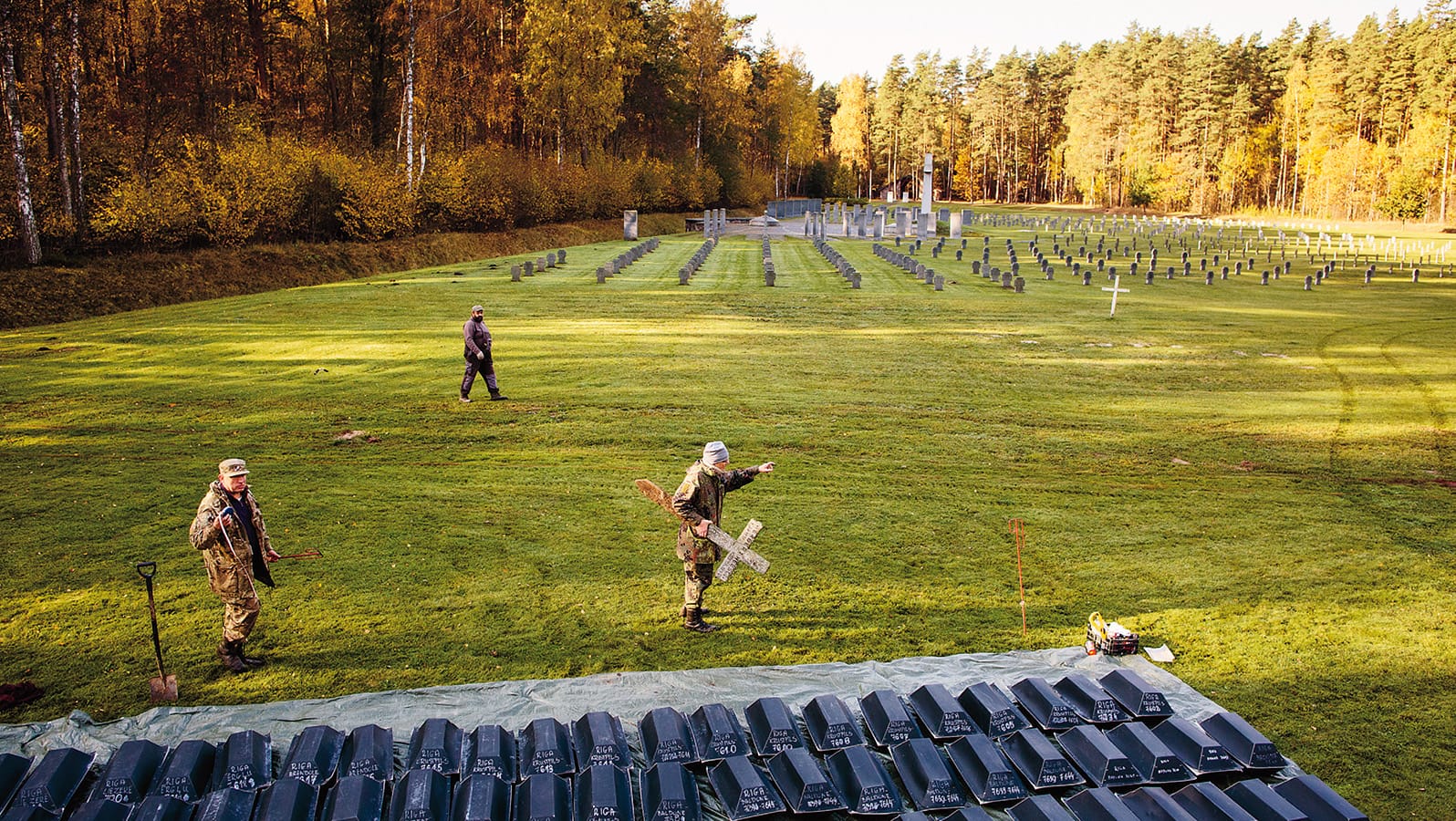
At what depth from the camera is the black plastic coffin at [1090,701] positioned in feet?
22.7

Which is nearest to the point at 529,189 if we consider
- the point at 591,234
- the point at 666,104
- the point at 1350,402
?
the point at 591,234

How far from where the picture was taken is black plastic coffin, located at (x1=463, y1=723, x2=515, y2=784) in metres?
6.13

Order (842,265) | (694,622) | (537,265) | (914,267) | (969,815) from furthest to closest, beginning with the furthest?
(914,267) → (842,265) → (537,265) → (694,622) → (969,815)

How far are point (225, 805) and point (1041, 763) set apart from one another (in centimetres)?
539

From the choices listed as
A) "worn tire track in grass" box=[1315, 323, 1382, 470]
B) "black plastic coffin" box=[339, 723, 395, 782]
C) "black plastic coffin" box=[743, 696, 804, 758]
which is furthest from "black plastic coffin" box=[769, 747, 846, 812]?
"worn tire track in grass" box=[1315, 323, 1382, 470]

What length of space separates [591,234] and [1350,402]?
4757cm

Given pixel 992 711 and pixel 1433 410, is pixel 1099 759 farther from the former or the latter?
pixel 1433 410

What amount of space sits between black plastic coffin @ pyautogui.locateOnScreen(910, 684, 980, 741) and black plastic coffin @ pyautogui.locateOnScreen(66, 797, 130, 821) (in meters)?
4.73

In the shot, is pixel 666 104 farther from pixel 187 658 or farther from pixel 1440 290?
pixel 187 658

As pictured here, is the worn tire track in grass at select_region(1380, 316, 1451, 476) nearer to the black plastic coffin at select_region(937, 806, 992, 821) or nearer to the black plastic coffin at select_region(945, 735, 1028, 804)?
the black plastic coffin at select_region(945, 735, 1028, 804)

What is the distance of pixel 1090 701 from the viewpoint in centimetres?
701

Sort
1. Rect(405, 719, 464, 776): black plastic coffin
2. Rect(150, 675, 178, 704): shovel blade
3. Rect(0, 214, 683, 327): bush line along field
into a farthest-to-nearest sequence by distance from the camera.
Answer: Rect(0, 214, 683, 327): bush line along field → Rect(150, 675, 178, 704): shovel blade → Rect(405, 719, 464, 776): black plastic coffin

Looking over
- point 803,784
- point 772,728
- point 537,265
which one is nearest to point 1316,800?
point 803,784

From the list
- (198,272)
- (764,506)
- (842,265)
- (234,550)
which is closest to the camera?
(234,550)
